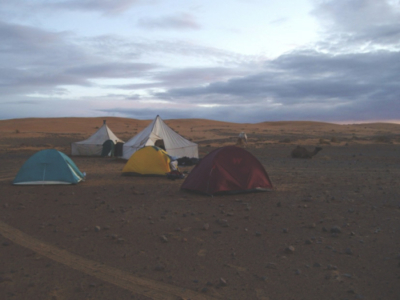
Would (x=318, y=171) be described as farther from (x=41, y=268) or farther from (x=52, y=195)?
(x=41, y=268)

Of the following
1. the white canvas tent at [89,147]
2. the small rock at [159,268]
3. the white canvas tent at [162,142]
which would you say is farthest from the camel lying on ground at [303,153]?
the small rock at [159,268]

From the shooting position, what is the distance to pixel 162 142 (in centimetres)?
2102

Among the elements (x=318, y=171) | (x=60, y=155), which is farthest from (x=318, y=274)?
(x=318, y=171)

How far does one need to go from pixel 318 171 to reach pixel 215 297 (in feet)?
40.1

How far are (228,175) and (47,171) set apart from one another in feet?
20.9

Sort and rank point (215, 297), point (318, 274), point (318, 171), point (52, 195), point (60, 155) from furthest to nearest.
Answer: point (318, 171)
point (60, 155)
point (52, 195)
point (318, 274)
point (215, 297)

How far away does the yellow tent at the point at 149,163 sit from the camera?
15.0 m

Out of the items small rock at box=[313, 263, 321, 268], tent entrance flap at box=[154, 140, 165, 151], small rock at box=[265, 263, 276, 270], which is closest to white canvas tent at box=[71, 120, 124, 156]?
tent entrance flap at box=[154, 140, 165, 151]

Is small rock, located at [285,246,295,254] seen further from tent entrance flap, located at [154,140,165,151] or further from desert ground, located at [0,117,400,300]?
tent entrance flap, located at [154,140,165,151]

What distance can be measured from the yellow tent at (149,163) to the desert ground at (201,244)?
3.23 m

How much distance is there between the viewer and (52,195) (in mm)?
11188

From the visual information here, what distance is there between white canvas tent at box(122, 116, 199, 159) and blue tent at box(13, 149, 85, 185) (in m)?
7.66

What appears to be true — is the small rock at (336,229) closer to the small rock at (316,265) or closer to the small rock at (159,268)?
the small rock at (316,265)

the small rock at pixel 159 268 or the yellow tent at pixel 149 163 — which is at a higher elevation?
the yellow tent at pixel 149 163
